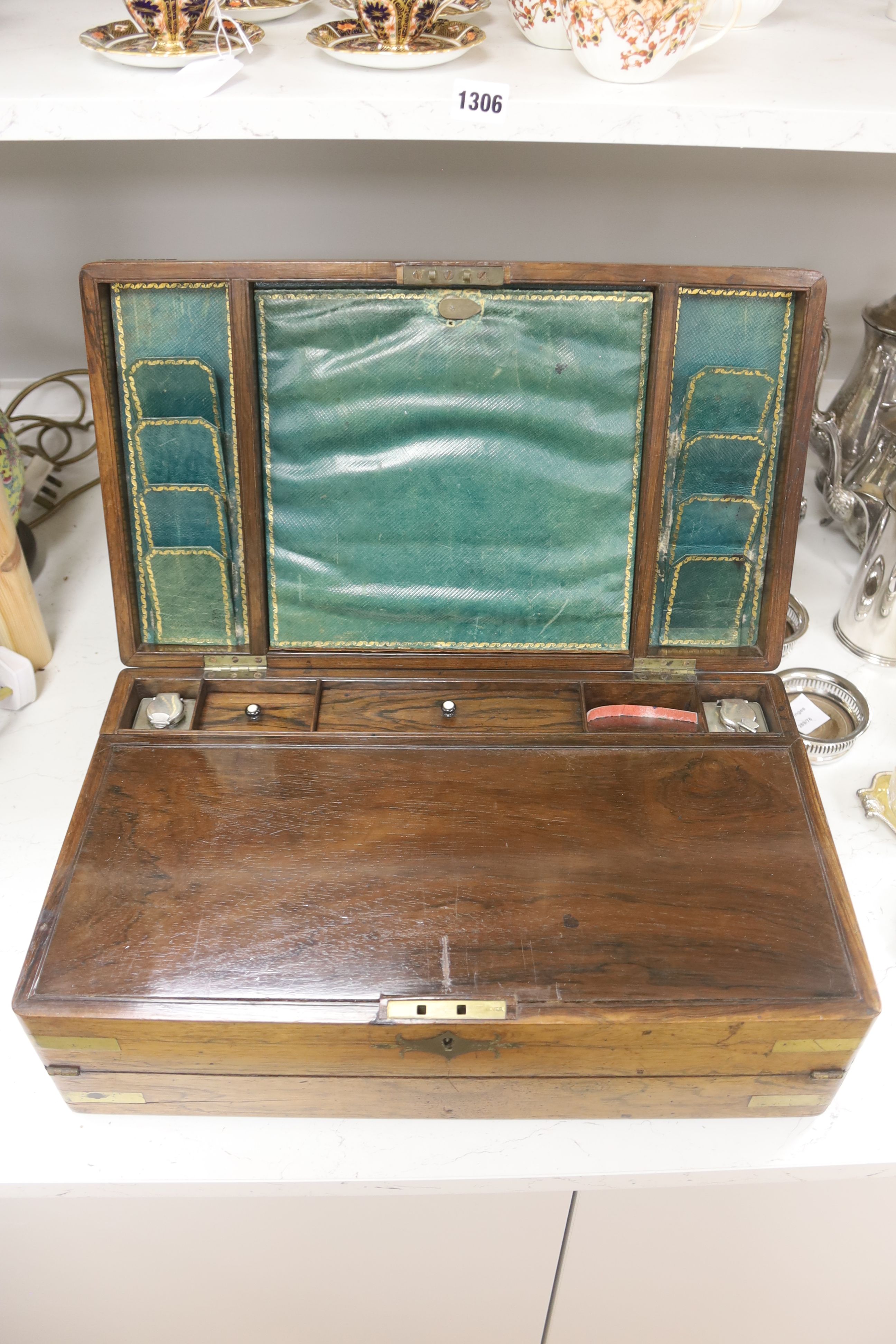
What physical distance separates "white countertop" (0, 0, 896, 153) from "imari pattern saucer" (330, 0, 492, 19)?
99 millimetres

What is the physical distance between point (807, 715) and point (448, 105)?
2.38 feet

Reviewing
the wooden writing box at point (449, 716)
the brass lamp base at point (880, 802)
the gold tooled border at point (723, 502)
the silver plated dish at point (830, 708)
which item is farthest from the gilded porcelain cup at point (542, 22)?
the brass lamp base at point (880, 802)

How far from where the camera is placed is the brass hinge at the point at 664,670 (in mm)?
1109

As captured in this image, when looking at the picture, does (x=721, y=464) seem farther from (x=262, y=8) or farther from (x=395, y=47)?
(x=262, y=8)

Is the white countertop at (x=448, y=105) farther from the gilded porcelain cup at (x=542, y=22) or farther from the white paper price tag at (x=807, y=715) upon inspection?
the white paper price tag at (x=807, y=715)

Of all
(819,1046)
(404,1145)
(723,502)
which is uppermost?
(723,502)

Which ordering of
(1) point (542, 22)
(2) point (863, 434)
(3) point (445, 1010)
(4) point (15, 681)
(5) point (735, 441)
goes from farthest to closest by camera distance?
(2) point (863, 434)
(4) point (15, 681)
(5) point (735, 441)
(1) point (542, 22)
(3) point (445, 1010)

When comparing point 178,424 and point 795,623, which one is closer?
point 178,424

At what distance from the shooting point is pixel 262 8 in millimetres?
997

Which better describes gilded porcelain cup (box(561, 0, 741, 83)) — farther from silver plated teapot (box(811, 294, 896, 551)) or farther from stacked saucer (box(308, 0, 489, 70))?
silver plated teapot (box(811, 294, 896, 551))

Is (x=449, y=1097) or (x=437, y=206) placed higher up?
(x=437, y=206)

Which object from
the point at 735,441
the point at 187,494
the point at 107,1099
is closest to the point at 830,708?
the point at 735,441

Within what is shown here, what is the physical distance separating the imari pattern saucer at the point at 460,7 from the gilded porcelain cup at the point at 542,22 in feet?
0.13

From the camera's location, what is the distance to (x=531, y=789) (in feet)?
3.27
